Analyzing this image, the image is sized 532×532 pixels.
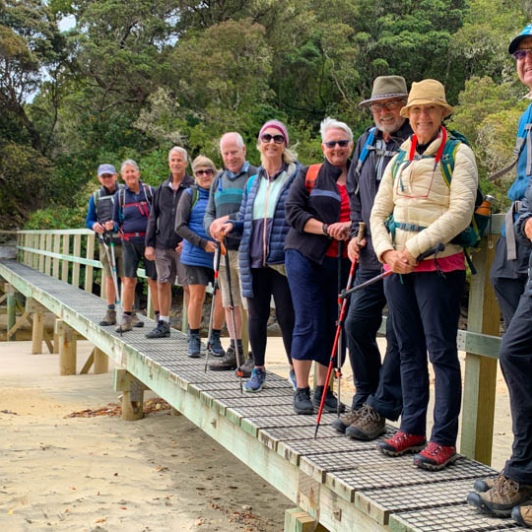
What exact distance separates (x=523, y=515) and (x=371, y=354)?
1410 millimetres

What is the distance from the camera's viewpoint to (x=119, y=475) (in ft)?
17.4

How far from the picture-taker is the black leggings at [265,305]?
184 inches

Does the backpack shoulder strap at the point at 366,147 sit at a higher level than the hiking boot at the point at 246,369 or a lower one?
higher

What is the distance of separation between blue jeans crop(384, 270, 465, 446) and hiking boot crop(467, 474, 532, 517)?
0.49m

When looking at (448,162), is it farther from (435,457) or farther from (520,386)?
(435,457)

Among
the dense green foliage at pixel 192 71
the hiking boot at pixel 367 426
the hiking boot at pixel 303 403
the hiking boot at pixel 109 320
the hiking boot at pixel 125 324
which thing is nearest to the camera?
the hiking boot at pixel 367 426

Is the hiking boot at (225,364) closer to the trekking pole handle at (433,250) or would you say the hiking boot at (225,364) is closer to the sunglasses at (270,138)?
the sunglasses at (270,138)

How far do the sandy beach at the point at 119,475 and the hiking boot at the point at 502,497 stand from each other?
217 cm

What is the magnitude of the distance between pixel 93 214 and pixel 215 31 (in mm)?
17890

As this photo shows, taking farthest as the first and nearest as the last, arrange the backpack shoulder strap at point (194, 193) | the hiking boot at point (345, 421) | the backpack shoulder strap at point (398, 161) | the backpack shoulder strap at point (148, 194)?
the backpack shoulder strap at point (148, 194), the backpack shoulder strap at point (194, 193), the hiking boot at point (345, 421), the backpack shoulder strap at point (398, 161)

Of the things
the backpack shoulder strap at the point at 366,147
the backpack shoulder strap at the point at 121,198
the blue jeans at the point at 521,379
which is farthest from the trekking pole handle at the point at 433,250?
the backpack shoulder strap at the point at 121,198

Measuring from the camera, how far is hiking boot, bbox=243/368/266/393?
15.9 feet

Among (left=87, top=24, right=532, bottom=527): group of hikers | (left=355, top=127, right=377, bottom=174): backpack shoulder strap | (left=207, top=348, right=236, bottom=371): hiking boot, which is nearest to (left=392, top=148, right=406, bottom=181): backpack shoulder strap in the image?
(left=87, top=24, right=532, bottom=527): group of hikers

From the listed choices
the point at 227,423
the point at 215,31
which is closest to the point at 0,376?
the point at 227,423
